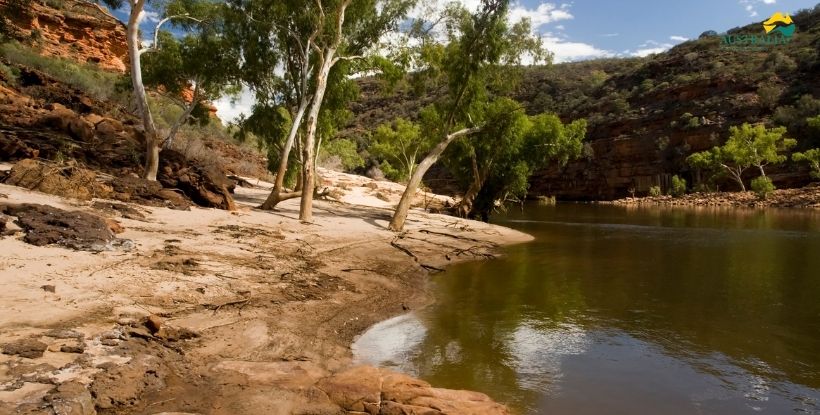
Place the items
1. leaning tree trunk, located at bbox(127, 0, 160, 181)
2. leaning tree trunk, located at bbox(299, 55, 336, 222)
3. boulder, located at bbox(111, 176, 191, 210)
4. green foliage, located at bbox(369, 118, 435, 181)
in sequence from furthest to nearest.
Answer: green foliage, located at bbox(369, 118, 435, 181), leaning tree trunk, located at bbox(299, 55, 336, 222), leaning tree trunk, located at bbox(127, 0, 160, 181), boulder, located at bbox(111, 176, 191, 210)

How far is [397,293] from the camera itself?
29.6 ft

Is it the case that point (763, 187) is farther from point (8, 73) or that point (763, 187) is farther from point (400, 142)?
point (8, 73)

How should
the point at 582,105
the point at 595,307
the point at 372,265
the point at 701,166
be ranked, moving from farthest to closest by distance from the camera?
the point at 582,105, the point at 701,166, the point at 372,265, the point at 595,307

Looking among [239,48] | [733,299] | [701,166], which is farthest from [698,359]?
[701,166]

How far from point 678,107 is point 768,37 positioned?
1940cm

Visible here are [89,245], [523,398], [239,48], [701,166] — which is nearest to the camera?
[523,398]

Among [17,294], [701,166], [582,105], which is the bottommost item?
[17,294]

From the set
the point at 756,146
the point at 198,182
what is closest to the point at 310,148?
the point at 198,182

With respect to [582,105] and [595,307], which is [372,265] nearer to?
[595,307]

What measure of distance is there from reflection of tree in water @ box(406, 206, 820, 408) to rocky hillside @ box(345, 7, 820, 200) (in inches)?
1566

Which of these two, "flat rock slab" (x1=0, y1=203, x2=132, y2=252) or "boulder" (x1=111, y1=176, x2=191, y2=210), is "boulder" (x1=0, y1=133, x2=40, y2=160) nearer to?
"boulder" (x1=111, y1=176, x2=191, y2=210)

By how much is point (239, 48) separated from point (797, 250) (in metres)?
19.0

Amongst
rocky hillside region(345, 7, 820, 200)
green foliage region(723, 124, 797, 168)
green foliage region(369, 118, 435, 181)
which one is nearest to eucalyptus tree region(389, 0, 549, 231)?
green foliage region(369, 118, 435, 181)

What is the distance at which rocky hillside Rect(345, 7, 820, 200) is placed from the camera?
53.7 metres
